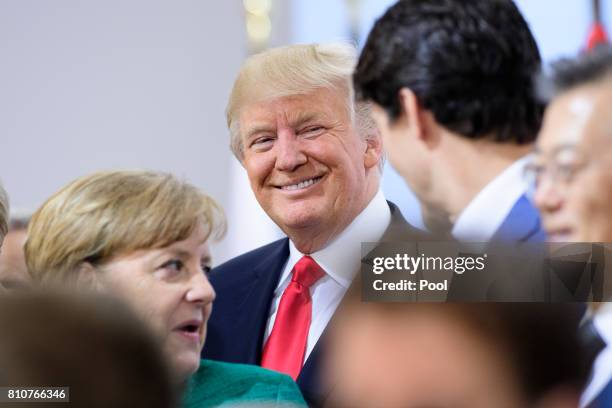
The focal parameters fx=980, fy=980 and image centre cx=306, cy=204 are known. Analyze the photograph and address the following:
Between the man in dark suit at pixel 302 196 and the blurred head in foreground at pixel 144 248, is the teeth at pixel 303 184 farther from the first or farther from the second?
the blurred head in foreground at pixel 144 248

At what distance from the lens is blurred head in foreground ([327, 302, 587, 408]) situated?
1.51 metres

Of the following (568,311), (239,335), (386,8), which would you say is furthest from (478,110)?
(239,335)

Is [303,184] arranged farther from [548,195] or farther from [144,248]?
[548,195]

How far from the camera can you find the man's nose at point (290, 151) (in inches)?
67.3

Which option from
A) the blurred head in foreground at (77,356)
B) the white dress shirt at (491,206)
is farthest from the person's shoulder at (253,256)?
the blurred head in foreground at (77,356)

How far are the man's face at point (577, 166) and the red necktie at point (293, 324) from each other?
442mm

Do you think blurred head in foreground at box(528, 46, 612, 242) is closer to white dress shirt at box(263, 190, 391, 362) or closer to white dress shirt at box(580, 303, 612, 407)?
white dress shirt at box(580, 303, 612, 407)

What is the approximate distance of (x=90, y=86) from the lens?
2100 millimetres

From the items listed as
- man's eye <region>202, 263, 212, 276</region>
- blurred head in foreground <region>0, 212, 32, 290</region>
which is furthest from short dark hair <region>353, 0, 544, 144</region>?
blurred head in foreground <region>0, 212, 32, 290</region>

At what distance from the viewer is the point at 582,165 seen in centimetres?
147

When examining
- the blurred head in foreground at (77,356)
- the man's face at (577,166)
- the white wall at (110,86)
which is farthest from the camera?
the white wall at (110,86)

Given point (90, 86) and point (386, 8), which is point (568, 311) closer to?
point (386, 8)

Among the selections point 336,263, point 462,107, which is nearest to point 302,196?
point 336,263

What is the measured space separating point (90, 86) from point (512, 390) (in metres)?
1.11
